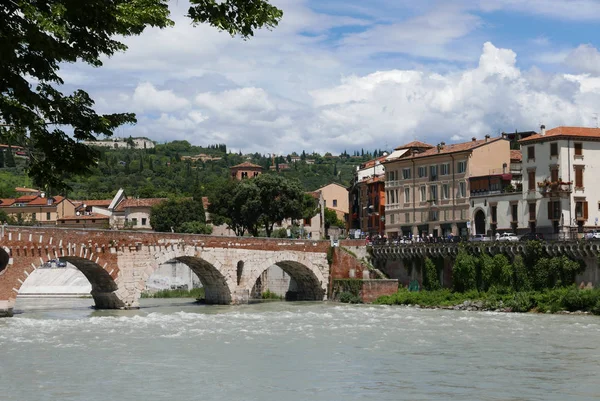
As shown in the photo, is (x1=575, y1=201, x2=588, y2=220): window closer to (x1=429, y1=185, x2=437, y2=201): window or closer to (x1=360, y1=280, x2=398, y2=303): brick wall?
(x1=360, y1=280, x2=398, y2=303): brick wall

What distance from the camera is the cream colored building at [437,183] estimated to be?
66562 mm

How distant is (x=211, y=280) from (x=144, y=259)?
276 inches

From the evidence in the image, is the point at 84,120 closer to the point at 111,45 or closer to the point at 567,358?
the point at 111,45

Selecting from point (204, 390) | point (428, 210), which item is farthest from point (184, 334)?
point (428, 210)

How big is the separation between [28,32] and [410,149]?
67.7 metres

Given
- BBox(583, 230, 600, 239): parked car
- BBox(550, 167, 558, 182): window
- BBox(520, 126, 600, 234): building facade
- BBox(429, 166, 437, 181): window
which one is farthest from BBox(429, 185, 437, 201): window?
BBox(583, 230, 600, 239): parked car

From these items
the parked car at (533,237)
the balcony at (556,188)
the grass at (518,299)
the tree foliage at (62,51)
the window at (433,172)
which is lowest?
the grass at (518,299)

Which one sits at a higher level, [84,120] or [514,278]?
[84,120]

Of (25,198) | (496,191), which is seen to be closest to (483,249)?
(496,191)

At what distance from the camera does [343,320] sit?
4262 centimetres

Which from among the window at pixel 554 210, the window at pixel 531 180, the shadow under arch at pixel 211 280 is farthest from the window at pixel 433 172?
the shadow under arch at pixel 211 280

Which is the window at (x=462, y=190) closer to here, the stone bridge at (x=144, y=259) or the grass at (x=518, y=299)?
the stone bridge at (x=144, y=259)

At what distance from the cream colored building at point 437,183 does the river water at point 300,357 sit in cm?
2228

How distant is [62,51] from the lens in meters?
8.88
